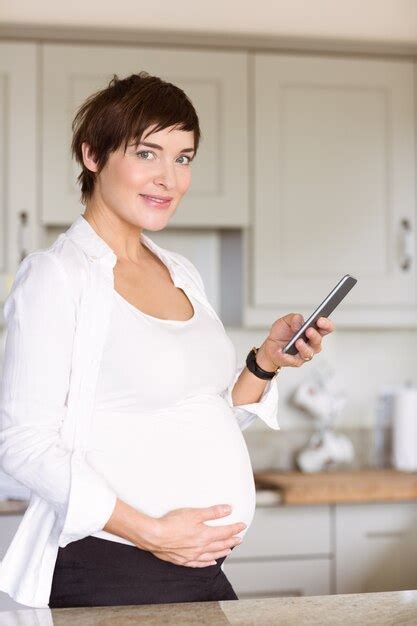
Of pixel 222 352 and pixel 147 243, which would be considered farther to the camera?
pixel 147 243

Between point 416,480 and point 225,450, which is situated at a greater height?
point 225,450

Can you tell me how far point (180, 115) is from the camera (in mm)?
1430

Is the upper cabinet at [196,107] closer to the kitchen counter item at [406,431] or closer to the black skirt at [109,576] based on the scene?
the kitchen counter item at [406,431]

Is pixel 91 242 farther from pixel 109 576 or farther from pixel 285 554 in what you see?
pixel 285 554

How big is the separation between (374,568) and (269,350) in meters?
1.46

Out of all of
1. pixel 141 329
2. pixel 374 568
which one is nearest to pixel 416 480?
pixel 374 568

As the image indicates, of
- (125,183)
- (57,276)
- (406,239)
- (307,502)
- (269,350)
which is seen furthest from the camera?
(406,239)

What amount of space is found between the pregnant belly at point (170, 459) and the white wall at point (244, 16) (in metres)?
1.89

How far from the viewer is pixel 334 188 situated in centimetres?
309

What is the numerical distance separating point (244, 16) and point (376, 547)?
5.59ft

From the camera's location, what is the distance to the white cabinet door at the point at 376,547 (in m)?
2.81

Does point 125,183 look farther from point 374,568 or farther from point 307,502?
point 374,568

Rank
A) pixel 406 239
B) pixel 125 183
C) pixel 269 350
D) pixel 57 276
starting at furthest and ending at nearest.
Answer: pixel 406 239 < pixel 269 350 < pixel 125 183 < pixel 57 276

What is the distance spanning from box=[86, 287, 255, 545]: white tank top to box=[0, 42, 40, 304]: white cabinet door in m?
1.59
